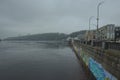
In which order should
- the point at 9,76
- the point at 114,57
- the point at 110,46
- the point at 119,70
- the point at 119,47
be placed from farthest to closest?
the point at 9,76 → the point at 110,46 → the point at 119,47 → the point at 114,57 → the point at 119,70

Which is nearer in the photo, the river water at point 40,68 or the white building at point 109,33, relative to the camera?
the river water at point 40,68

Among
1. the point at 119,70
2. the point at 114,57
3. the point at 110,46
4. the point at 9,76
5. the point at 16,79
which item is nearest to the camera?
the point at 119,70

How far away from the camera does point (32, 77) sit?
73.1ft

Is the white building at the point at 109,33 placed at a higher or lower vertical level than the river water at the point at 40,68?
higher

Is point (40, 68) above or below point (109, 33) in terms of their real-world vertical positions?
below

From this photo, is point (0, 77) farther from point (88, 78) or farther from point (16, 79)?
point (88, 78)

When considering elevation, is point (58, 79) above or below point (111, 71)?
below

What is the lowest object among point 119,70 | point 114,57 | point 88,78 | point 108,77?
point 88,78

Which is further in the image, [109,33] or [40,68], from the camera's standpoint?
[109,33]

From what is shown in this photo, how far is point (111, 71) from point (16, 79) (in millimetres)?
12937

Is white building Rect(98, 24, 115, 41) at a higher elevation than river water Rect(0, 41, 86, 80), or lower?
higher

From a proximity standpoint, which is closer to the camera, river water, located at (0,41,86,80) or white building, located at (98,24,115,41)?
river water, located at (0,41,86,80)

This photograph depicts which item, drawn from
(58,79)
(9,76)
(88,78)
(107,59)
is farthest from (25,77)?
(107,59)

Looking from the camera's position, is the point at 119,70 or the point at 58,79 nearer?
the point at 119,70
